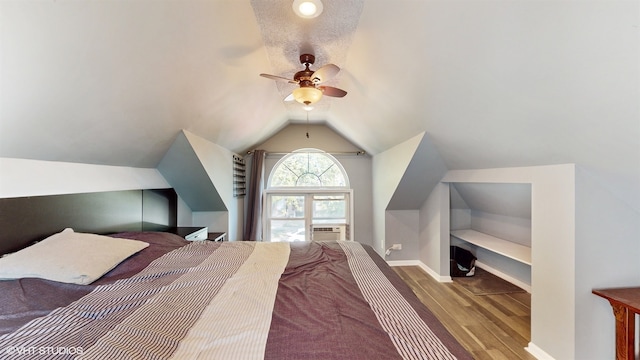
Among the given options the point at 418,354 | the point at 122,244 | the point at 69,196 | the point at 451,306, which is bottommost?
the point at 451,306

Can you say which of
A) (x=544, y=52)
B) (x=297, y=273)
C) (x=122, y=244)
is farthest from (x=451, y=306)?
(x=122, y=244)

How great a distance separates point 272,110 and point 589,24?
289 cm

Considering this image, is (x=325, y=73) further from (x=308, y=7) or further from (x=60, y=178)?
(x=60, y=178)

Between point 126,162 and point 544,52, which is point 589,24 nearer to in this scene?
point 544,52

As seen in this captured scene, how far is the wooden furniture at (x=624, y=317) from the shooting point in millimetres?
1444

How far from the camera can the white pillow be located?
1155mm

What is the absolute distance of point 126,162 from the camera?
234 cm

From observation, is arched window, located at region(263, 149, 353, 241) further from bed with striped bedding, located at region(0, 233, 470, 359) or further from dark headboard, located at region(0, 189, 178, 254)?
bed with striped bedding, located at region(0, 233, 470, 359)

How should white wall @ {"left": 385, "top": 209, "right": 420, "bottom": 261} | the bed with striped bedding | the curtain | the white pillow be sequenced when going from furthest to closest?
the curtain → white wall @ {"left": 385, "top": 209, "right": 420, "bottom": 261} → the white pillow → the bed with striped bedding

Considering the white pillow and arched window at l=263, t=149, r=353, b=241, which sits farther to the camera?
arched window at l=263, t=149, r=353, b=241

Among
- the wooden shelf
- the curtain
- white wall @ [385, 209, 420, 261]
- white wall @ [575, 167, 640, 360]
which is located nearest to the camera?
white wall @ [575, 167, 640, 360]

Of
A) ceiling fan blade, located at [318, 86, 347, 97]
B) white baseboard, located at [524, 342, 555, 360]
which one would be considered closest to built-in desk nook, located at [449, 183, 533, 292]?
white baseboard, located at [524, 342, 555, 360]

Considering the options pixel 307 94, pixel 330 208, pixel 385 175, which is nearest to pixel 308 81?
pixel 307 94

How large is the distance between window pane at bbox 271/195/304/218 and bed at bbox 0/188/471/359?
9.56ft
